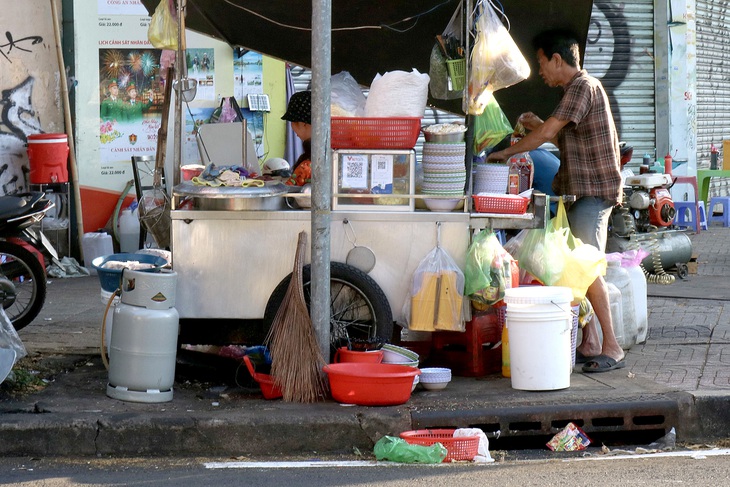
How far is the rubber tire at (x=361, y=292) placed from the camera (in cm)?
582

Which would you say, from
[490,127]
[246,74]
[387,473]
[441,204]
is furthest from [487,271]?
[246,74]

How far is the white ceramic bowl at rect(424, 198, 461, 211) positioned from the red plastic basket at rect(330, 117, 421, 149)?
1.11 feet

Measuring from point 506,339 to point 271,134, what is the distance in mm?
6060

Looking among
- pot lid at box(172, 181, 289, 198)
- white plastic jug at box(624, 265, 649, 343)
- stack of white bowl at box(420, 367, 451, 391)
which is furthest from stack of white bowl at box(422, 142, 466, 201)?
white plastic jug at box(624, 265, 649, 343)

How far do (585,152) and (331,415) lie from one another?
2435 mm

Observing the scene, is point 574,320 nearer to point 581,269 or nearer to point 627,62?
point 581,269

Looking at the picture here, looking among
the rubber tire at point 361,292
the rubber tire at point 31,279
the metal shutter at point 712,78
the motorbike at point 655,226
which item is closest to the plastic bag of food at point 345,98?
the rubber tire at point 361,292

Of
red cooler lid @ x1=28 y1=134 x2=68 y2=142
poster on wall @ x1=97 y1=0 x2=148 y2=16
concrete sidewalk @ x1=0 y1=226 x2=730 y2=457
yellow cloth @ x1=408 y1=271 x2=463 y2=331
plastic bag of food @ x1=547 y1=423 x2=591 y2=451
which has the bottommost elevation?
plastic bag of food @ x1=547 y1=423 x2=591 y2=451

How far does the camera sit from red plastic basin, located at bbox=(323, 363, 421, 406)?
5.32 metres

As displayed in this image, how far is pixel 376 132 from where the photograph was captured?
5844mm

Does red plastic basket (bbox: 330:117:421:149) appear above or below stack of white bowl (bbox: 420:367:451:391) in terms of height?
above

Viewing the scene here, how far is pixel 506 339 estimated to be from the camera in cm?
603

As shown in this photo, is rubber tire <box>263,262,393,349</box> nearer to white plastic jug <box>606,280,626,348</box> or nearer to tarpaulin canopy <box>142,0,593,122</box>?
white plastic jug <box>606,280,626,348</box>

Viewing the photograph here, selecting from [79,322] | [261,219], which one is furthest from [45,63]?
[261,219]
